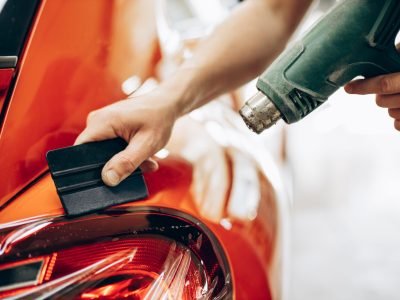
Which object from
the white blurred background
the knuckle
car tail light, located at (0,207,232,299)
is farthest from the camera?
the white blurred background

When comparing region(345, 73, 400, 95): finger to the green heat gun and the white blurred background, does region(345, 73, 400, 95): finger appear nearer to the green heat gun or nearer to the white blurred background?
the green heat gun

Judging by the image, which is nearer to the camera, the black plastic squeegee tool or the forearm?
the black plastic squeegee tool

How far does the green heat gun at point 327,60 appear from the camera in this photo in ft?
2.57

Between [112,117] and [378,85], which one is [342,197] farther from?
[112,117]

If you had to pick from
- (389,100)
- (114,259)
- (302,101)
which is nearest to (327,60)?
(302,101)

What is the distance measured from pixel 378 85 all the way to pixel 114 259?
52 centimetres

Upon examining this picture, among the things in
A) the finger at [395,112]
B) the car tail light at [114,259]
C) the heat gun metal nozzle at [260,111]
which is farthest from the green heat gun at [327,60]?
the car tail light at [114,259]

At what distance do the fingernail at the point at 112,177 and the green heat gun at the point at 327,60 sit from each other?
22 cm

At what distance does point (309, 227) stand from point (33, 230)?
1229 mm

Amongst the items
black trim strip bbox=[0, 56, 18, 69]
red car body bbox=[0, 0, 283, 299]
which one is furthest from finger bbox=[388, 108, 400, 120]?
black trim strip bbox=[0, 56, 18, 69]

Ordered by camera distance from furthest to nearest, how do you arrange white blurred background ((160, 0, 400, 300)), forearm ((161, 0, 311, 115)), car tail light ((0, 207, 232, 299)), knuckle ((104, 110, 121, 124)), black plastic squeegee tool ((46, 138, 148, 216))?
white blurred background ((160, 0, 400, 300)), forearm ((161, 0, 311, 115)), knuckle ((104, 110, 121, 124)), black plastic squeegee tool ((46, 138, 148, 216)), car tail light ((0, 207, 232, 299))

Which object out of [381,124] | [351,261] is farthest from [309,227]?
[381,124]

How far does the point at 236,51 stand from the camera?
113cm

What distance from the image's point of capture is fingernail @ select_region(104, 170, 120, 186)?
78 cm
